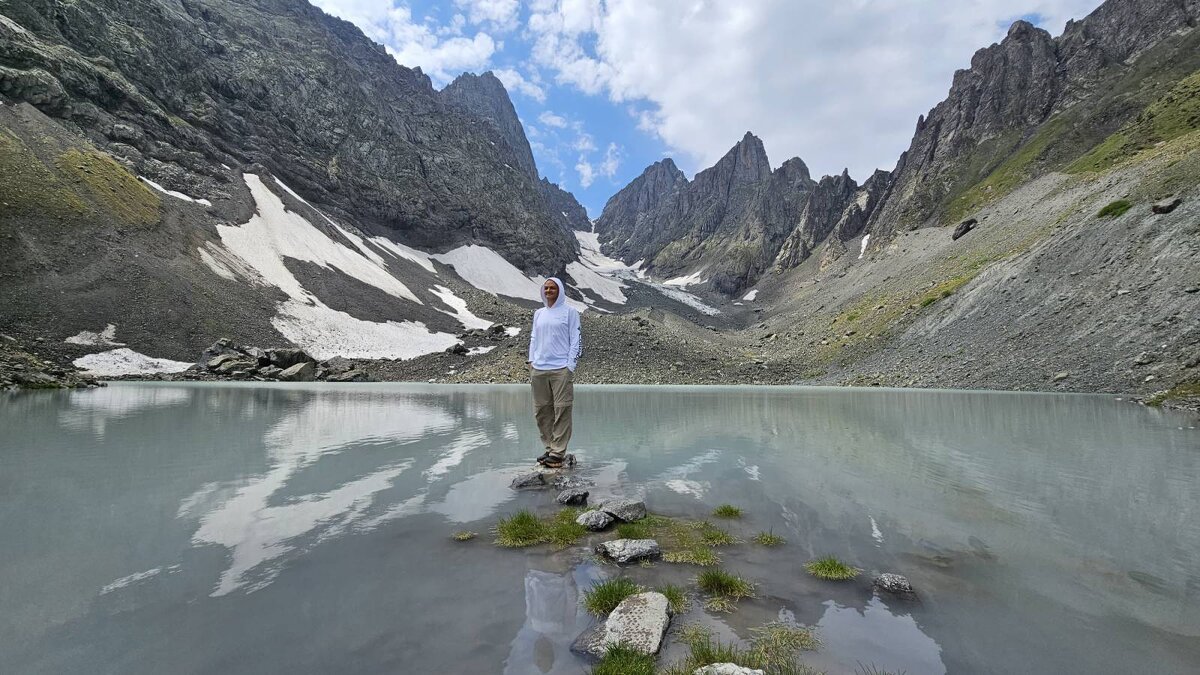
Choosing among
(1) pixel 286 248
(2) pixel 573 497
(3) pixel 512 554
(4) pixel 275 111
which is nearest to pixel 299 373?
(1) pixel 286 248

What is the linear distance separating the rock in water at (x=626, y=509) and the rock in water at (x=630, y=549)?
1.10m

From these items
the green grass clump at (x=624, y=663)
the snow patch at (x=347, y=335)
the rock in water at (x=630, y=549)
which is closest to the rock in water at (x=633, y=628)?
the green grass clump at (x=624, y=663)

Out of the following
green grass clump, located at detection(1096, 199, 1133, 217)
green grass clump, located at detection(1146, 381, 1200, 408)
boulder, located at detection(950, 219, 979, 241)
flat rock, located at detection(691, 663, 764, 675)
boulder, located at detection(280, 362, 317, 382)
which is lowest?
boulder, located at detection(280, 362, 317, 382)

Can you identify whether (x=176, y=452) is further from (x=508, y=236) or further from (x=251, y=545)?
(x=508, y=236)

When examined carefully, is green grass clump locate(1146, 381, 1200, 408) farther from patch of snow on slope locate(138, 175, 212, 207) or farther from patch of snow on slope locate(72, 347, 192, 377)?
patch of snow on slope locate(138, 175, 212, 207)

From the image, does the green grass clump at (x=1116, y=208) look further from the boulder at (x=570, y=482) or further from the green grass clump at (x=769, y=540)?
the green grass clump at (x=769, y=540)

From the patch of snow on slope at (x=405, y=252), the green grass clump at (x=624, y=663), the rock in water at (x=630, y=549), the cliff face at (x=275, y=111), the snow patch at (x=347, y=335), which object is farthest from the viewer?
the patch of snow on slope at (x=405, y=252)

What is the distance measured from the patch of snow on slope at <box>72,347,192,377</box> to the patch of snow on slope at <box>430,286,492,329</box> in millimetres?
34944

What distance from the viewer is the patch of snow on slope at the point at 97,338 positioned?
41138 mm

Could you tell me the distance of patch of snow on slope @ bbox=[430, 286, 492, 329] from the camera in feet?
253

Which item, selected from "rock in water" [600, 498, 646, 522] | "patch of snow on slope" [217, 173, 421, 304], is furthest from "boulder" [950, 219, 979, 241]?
"rock in water" [600, 498, 646, 522]

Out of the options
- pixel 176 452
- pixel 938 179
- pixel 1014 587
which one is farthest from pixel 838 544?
pixel 938 179

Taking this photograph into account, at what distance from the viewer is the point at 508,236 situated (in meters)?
136

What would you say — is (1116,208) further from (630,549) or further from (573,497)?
(630,549)
